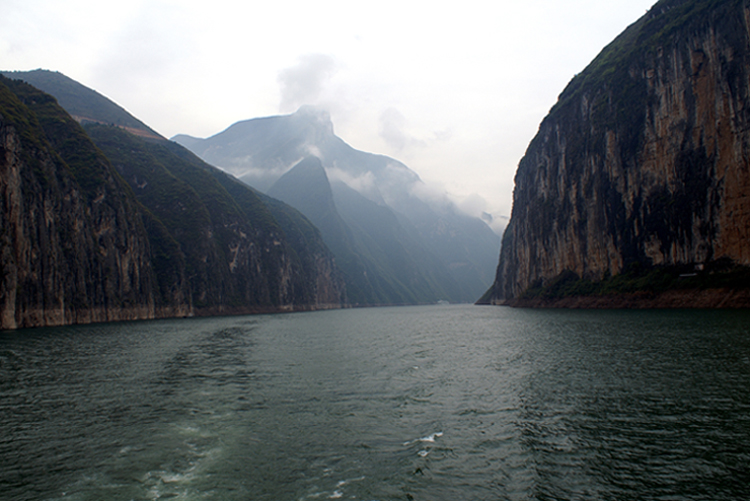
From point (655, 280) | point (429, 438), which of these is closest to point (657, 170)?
point (655, 280)

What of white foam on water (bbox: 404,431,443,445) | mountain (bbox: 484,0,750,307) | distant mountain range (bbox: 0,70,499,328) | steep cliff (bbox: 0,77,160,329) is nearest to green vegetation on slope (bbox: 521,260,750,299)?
mountain (bbox: 484,0,750,307)

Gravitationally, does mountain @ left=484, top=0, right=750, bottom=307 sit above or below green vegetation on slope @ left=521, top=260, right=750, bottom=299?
above

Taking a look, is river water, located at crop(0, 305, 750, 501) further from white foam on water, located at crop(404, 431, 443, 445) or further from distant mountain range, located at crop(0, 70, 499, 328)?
distant mountain range, located at crop(0, 70, 499, 328)

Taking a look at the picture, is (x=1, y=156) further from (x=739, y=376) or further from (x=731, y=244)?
(x=731, y=244)

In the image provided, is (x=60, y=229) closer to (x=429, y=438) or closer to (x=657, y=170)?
(x=429, y=438)

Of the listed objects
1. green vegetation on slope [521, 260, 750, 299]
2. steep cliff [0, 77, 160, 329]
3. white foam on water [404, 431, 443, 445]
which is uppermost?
steep cliff [0, 77, 160, 329]

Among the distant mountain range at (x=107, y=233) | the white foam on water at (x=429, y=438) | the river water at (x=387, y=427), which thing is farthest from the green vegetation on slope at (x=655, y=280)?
the distant mountain range at (x=107, y=233)
